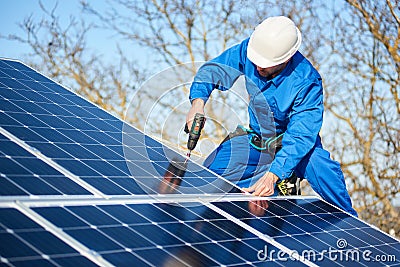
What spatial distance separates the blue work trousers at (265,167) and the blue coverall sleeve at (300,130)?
40cm

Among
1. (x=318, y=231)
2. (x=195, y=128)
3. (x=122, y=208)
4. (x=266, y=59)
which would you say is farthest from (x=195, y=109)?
(x=122, y=208)

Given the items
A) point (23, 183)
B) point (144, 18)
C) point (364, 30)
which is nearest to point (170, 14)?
point (144, 18)

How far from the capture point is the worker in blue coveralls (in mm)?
5270

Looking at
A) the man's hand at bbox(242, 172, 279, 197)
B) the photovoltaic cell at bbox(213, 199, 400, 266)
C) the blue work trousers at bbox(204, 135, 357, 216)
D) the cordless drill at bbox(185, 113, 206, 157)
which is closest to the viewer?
the photovoltaic cell at bbox(213, 199, 400, 266)

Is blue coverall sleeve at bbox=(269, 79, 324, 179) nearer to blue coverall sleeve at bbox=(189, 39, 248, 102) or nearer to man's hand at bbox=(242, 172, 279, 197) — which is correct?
man's hand at bbox=(242, 172, 279, 197)

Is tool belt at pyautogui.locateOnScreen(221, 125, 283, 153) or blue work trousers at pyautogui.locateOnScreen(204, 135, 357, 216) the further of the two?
tool belt at pyautogui.locateOnScreen(221, 125, 283, 153)

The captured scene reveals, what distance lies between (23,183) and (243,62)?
2815mm

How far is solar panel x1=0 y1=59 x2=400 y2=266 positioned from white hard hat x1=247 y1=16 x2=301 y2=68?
3.36 ft

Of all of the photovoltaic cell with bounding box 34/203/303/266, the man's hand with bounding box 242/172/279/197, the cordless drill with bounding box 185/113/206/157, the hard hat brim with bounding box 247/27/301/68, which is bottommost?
the photovoltaic cell with bounding box 34/203/303/266

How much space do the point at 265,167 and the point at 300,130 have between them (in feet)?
2.08

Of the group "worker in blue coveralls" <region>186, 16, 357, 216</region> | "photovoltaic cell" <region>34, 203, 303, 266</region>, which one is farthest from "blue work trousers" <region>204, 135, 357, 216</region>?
"photovoltaic cell" <region>34, 203, 303, 266</region>

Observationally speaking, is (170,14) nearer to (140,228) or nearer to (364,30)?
(364,30)

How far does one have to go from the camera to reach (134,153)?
4922mm

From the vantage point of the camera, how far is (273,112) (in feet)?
18.5
